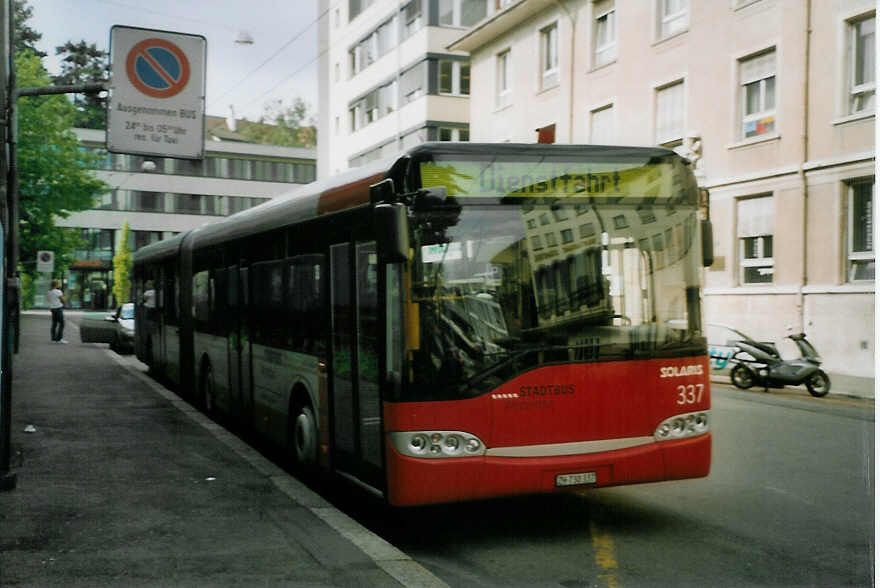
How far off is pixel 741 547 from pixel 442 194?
9.15 feet

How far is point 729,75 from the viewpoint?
16.2m

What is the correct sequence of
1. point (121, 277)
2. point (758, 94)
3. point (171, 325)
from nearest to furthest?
point (171, 325)
point (758, 94)
point (121, 277)

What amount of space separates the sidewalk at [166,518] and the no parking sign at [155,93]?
289cm

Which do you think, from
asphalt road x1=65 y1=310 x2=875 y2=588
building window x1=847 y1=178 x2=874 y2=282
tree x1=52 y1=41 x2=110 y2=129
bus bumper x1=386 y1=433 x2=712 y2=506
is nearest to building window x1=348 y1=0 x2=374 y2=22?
tree x1=52 y1=41 x2=110 y2=129

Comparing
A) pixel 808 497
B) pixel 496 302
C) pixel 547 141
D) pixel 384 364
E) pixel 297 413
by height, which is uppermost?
pixel 547 141

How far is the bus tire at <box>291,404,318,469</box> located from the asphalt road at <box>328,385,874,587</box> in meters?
0.44

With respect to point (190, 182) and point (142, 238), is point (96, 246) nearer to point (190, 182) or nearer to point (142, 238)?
point (142, 238)

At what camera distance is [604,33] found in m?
20.6

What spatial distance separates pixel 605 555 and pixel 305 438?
291 centimetres

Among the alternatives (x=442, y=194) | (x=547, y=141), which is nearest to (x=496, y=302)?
(x=442, y=194)

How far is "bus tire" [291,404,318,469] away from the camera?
24.4 ft

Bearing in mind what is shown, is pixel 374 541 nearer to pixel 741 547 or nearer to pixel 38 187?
pixel 741 547

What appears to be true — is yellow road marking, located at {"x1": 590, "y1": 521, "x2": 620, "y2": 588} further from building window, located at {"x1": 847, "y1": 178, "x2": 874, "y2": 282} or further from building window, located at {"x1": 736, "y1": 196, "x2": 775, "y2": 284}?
building window, located at {"x1": 736, "y1": 196, "x2": 775, "y2": 284}

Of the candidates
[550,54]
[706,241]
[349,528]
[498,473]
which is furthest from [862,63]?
[550,54]
